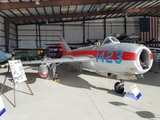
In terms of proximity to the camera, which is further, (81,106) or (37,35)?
(37,35)

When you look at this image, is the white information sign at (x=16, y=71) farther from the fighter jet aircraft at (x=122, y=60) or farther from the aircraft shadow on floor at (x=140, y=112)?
the aircraft shadow on floor at (x=140, y=112)

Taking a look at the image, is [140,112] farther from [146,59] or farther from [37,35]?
Result: [37,35]

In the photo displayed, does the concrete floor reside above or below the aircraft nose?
below

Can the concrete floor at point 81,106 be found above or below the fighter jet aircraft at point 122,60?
below

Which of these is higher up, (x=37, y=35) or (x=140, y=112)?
(x=37, y=35)

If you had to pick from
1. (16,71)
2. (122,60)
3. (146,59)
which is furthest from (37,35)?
(146,59)

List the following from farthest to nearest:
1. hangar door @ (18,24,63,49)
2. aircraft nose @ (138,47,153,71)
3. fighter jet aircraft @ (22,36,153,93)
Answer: hangar door @ (18,24,63,49) → aircraft nose @ (138,47,153,71) → fighter jet aircraft @ (22,36,153,93)

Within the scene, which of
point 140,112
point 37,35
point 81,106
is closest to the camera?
point 140,112

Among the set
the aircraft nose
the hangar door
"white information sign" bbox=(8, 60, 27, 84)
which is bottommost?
"white information sign" bbox=(8, 60, 27, 84)

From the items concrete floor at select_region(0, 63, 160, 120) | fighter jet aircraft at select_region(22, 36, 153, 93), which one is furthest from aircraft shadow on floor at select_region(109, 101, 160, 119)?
fighter jet aircraft at select_region(22, 36, 153, 93)

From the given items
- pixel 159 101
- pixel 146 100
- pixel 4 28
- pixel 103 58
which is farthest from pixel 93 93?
pixel 4 28

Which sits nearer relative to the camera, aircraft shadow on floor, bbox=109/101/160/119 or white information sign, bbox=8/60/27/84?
aircraft shadow on floor, bbox=109/101/160/119

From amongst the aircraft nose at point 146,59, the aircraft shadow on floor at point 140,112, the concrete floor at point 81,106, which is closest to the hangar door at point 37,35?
the concrete floor at point 81,106

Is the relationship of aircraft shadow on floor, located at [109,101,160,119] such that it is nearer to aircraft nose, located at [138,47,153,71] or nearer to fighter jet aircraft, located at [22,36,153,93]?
fighter jet aircraft, located at [22,36,153,93]
